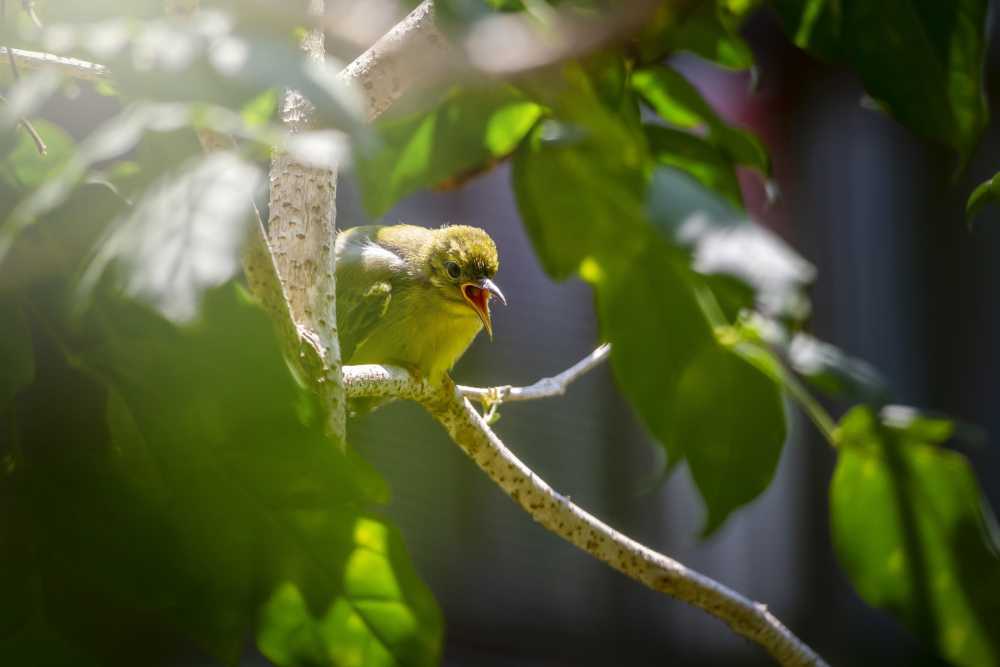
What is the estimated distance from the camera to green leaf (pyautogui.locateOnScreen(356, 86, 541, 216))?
0.97 m

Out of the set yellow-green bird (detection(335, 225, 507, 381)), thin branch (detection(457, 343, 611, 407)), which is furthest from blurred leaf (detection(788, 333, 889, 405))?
yellow-green bird (detection(335, 225, 507, 381))

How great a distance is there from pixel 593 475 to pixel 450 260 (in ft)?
9.11

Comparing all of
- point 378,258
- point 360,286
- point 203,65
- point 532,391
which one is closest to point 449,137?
point 203,65

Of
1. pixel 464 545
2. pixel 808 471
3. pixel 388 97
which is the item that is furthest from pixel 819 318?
pixel 388 97

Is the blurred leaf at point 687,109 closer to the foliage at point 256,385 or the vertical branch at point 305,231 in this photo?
the foliage at point 256,385

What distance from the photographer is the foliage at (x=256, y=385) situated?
0.62 metres

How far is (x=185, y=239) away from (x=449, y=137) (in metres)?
0.42

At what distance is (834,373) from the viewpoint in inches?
29.0

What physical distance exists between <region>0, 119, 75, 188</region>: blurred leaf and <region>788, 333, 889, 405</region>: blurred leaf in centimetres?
52

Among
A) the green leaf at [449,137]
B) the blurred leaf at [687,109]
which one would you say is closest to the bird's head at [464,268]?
the blurred leaf at [687,109]

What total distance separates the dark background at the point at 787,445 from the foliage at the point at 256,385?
3.75 metres

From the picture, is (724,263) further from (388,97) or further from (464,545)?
(464,545)

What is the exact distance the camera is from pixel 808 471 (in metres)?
7.18

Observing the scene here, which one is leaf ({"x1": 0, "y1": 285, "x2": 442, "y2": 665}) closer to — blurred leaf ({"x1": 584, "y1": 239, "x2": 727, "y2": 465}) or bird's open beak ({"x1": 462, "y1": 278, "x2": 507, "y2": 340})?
blurred leaf ({"x1": 584, "y1": 239, "x2": 727, "y2": 465})
